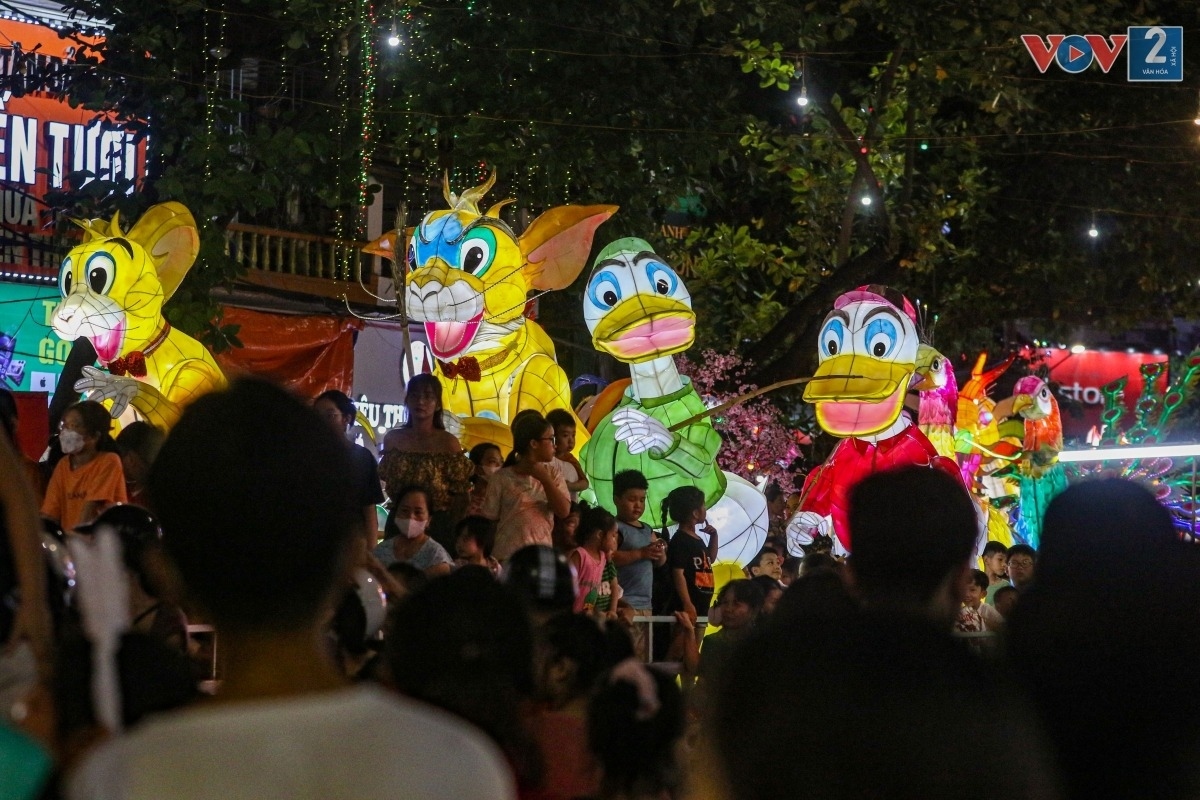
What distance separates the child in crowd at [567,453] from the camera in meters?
9.07

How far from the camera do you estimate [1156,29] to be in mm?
12023

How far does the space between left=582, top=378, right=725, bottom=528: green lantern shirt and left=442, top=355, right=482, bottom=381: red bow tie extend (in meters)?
0.89

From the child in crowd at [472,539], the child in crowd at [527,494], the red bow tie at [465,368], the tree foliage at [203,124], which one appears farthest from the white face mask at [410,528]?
the tree foliage at [203,124]

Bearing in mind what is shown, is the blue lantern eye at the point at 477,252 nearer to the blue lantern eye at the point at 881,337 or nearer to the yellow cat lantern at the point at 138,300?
the yellow cat lantern at the point at 138,300

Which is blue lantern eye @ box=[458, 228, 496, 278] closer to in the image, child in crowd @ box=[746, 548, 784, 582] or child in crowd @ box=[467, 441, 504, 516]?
child in crowd @ box=[467, 441, 504, 516]

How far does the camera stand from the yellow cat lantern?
32.5ft

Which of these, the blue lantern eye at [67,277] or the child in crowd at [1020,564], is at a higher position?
the blue lantern eye at [67,277]

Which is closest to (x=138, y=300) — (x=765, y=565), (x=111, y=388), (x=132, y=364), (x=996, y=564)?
(x=132, y=364)

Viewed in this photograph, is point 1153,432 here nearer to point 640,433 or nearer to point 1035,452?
point 1035,452

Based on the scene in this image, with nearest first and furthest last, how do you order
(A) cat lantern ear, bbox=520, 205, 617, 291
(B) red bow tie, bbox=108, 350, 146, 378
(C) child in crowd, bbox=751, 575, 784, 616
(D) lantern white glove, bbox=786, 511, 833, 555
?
(C) child in crowd, bbox=751, 575, 784, 616 < (B) red bow tie, bbox=108, 350, 146, 378 < (A) cat lantern ear, bbox=520, 205, 617, 291 < (D) lantern white glove, bbox=786, 511, 833, 555

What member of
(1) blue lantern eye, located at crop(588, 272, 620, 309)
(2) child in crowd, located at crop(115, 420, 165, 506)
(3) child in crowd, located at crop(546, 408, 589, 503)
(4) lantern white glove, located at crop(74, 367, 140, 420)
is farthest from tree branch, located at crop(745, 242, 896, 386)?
(2) child in crowd, located at crop(115, 420, 165, 506)

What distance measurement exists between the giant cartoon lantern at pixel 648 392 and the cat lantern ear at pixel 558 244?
18 cm

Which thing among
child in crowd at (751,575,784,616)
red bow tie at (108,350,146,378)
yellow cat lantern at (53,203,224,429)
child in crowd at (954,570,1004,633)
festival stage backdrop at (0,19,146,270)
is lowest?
child in crowd at (954,570,1004,633)

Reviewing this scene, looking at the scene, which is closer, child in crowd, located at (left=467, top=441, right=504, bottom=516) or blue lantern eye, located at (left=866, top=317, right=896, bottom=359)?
child in crowd, located at (left=467, top=441, right=504, bottom=516)
